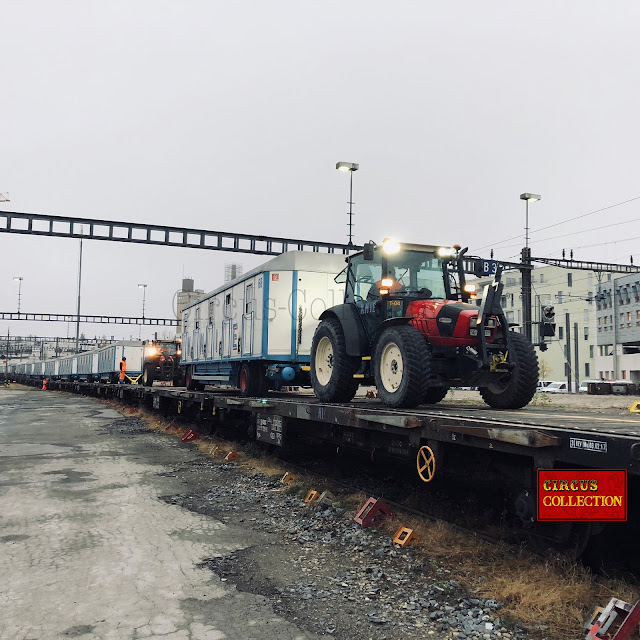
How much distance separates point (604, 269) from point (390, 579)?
39752mm

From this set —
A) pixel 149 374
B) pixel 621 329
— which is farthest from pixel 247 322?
pixel 621 329

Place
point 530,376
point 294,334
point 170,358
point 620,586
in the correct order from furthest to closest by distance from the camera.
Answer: point 170,358 → point 294,334 → point 530,376 → point 620,586

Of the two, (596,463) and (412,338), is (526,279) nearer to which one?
(412,338)

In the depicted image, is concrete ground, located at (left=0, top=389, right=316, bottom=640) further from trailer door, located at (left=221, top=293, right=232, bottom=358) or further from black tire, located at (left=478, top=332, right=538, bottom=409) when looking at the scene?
trailer door, located at (left=221, top=293, right=232, bottom=358)

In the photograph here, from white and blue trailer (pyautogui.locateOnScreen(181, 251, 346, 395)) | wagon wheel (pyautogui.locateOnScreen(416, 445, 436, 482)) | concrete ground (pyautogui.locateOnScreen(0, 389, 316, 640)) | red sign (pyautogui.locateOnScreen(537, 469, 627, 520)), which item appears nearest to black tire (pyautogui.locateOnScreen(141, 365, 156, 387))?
white and blue trailer (pyautogui.locateOnScreen(181, 251, 346, 395))

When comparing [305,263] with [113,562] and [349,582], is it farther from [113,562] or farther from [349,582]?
[349,582]

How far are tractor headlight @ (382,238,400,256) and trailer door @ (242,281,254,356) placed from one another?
5.21m

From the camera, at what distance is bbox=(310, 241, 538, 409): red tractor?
282 inches

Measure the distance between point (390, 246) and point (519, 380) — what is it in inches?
96.5

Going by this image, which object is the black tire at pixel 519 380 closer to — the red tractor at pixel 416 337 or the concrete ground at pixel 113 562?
the red tractor at pixel 416 337

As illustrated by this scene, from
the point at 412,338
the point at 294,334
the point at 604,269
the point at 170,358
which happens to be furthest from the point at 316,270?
the point at 604,269

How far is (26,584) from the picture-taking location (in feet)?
16.1

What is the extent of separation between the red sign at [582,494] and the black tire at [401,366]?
2951 millimetres

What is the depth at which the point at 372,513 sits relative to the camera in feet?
21.4
